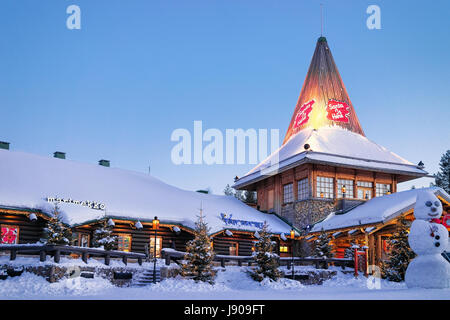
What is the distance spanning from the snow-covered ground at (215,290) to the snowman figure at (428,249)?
672 mm

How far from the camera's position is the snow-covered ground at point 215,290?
15.6 metres

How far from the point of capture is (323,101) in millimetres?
38656

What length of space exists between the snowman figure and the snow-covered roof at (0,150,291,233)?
40.6 ft

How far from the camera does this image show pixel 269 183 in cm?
3888

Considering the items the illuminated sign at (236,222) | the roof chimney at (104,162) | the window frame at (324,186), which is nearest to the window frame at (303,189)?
the window frame at (324,186)

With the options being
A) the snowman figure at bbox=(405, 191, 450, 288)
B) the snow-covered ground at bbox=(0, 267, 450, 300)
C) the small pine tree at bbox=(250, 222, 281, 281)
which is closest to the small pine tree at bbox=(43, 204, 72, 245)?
the snow-covered ground at bbox=(0, 267, 450, 300)

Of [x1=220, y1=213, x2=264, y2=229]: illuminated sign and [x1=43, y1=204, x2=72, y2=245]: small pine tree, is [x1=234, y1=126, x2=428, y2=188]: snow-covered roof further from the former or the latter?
[x1=43, y1=204, x2=72, y2=245]: small pine tree

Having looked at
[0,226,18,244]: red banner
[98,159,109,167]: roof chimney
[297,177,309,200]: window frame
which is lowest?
[0,226,18,244]: red banner

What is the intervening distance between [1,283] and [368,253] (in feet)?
63.7

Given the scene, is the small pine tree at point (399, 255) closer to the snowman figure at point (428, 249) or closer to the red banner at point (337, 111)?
the snowman figure at point (428, 249)

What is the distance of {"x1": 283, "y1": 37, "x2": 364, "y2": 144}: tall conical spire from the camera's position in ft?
126

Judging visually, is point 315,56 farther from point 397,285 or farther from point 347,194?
point 397,285
